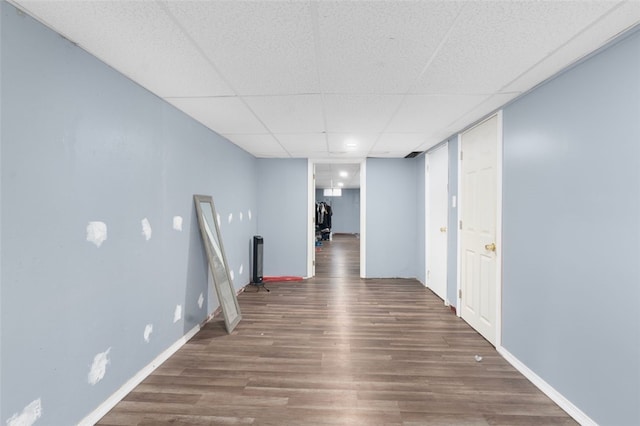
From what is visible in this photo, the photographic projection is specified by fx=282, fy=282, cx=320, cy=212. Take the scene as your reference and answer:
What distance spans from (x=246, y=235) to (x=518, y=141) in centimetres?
400

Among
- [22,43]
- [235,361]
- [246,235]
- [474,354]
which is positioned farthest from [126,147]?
[474,354]

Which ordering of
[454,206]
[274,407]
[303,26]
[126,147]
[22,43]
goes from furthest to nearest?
[454,206] < [126,147] < [274,407] < [303,26] < [22,43]

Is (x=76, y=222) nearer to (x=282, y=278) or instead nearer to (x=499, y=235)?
(x=499, y=235)

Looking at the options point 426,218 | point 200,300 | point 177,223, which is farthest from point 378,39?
point 426,218

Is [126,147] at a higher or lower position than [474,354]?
higher

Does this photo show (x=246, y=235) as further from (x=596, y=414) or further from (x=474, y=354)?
(x=596, y=414)

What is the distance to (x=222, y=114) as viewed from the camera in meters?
2.95

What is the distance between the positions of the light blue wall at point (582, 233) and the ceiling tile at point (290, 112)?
1846mm

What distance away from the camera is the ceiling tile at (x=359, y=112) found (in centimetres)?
250

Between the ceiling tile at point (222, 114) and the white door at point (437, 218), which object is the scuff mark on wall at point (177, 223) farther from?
the white door at point (437, 218)

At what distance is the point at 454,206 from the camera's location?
3.81 meters

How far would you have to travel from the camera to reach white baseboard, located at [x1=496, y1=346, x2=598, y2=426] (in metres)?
1.82

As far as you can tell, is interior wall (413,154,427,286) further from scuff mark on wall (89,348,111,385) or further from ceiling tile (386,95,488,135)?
scuff mark on wall (89,348,111,385)

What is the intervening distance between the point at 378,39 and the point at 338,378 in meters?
2.46
